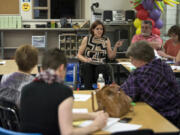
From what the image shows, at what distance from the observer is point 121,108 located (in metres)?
2.12

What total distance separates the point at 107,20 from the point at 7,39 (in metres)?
2.93

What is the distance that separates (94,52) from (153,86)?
2.81 m

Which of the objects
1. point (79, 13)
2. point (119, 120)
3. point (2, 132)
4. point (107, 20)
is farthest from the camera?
point (79, 13)

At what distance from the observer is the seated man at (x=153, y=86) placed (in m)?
2.52

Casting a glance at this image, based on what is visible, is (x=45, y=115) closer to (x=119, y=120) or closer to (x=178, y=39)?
(x=119, y=120)

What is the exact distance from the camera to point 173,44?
5582 millimetres

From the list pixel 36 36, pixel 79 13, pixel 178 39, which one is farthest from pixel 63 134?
pixel 79 13

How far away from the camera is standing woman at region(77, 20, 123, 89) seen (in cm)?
511

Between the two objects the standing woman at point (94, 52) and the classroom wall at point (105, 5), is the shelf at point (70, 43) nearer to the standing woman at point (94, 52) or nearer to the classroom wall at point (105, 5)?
the classroom wall at point (105, 5)

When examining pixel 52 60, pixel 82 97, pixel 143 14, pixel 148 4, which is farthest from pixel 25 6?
pixel 52 60

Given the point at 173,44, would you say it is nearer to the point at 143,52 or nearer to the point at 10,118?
the point at 143,52

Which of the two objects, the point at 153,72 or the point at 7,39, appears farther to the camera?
the point at 7,39

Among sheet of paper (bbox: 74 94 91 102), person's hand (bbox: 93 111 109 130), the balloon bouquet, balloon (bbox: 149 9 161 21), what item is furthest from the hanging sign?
person's hand (bbox: 93 111 109 130)

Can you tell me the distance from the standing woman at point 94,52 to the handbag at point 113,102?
2.88 m
